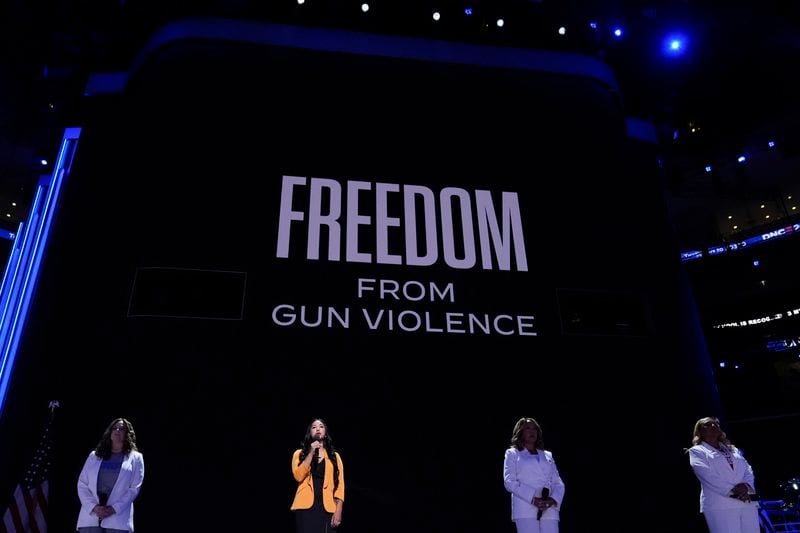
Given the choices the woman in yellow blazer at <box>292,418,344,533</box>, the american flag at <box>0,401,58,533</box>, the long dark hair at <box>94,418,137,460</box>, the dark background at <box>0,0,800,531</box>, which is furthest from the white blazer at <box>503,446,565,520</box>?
the american flag at <box>0,401,58,533</box>

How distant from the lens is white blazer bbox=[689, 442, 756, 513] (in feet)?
12.9

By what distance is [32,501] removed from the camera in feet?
14.2

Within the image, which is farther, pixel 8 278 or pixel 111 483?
pixel 8 278

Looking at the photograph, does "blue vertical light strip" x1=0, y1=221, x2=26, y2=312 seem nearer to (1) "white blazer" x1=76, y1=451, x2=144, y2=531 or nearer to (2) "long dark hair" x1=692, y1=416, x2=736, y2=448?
(1) "white blazer" x1=76, y1=451, x2=144, y2=531

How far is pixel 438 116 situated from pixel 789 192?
9942mm

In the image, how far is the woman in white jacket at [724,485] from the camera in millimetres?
3883

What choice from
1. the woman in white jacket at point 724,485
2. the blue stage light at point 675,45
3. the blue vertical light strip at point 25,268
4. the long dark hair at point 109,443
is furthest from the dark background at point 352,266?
the woman in white jacket at point 724,485

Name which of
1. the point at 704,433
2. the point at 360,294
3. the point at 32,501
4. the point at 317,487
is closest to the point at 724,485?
the point at 704,433

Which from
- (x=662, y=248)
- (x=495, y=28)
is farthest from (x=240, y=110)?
(x=662, y=248)

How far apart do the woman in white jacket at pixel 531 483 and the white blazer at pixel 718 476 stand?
986 mm

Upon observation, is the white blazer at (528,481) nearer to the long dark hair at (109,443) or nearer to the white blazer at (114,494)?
the white blazer at (114,494)

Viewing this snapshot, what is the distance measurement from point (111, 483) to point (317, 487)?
56.3 inches

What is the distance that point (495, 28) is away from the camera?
23.4ft

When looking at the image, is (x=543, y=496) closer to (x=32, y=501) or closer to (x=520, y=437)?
(x=520, y=437)
